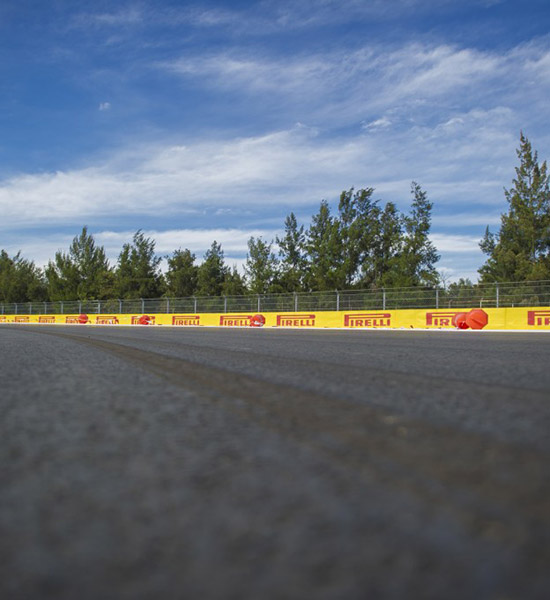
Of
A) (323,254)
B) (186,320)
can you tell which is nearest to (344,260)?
(323,254)

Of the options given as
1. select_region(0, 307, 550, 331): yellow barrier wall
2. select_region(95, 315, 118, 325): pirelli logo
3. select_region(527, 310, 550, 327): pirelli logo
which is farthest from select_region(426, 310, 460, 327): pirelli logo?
select_region(95, 315, 118, 325): pirelli logo

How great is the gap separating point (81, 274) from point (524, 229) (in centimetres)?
5314

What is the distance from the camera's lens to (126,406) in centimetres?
244

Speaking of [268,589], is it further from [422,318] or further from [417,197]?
[417,197]

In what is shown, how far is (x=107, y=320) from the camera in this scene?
43.0m

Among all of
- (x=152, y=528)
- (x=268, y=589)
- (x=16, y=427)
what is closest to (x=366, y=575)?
(x=268, y=589)

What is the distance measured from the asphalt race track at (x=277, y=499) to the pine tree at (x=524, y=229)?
42.7 metres

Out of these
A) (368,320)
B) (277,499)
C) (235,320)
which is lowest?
(235,320)

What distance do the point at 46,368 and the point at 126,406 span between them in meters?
2.16

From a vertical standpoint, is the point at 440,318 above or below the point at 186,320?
above

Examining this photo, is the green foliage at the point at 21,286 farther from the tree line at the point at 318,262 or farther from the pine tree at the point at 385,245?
the pine tree at the point at 385,245

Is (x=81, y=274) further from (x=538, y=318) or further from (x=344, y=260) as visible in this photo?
(x=538, y=318)

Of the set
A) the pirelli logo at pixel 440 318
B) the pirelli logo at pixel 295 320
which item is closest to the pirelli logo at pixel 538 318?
the pirelli logo at pixel 440 318

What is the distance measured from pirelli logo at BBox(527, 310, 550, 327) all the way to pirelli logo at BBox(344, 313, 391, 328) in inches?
280
